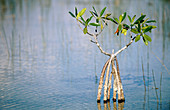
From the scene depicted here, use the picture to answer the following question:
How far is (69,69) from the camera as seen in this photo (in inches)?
256

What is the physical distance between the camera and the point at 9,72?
20.1 ft

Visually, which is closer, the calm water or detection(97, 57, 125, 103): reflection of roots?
detection(97, 57, 125, 103): reflection of roots

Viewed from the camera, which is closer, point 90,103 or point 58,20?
point 90,103

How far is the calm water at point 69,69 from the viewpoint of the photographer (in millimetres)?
4574

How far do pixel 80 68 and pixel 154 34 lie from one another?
14.8ft

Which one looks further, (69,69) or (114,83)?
(69,69)

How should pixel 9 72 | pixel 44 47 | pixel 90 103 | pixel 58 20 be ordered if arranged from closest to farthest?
pixel 90 103 < pixel 9 72 < pixel 44 47 < pixel 58 20

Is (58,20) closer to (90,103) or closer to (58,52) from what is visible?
(58,52)

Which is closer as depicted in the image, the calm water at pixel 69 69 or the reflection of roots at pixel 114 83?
the reflection of roots at pixel 114 83

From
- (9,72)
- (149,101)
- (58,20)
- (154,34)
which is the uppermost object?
(58,20)

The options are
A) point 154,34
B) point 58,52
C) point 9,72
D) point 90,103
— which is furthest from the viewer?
point 154,34

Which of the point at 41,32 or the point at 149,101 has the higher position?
the point at 41,32

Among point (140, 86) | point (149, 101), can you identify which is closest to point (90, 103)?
point (149, 101)

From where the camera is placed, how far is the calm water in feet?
15.0
